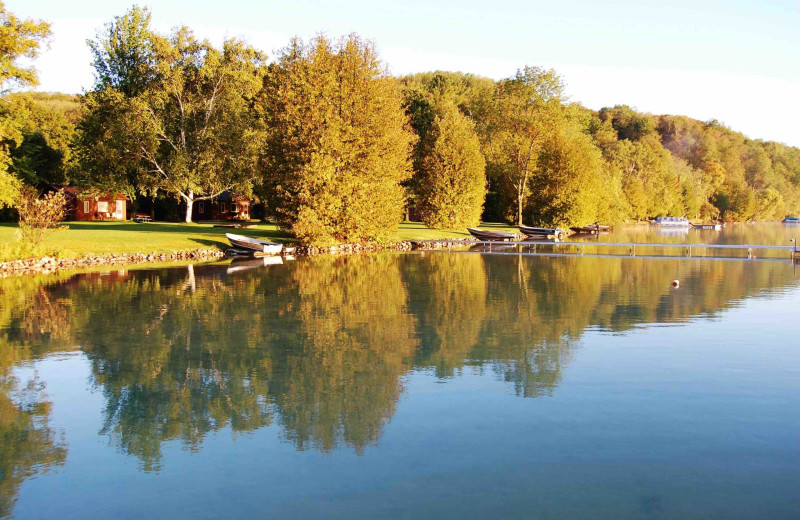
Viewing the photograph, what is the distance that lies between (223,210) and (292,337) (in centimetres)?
7061

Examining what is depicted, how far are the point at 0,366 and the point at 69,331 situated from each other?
3580 millimetres

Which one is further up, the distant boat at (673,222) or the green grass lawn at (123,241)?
the distant boat at (673,222)

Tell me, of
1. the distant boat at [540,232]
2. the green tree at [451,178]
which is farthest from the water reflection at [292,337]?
the green tree at [451,178]

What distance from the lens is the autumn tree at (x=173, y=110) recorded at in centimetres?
5644

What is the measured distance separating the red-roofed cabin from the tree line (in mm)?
3245

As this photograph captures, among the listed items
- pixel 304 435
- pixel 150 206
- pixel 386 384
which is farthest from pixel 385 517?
pixel 150 206

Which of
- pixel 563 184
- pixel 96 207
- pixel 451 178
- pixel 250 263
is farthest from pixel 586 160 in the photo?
pixel 96 207

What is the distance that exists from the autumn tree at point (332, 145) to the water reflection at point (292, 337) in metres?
13.1

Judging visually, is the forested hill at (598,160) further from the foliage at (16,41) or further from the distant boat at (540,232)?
the foliage at (16,41)

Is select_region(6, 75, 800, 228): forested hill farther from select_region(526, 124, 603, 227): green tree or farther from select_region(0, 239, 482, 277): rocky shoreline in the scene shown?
select_region(0, 239, 482, 277): rocky shoreline

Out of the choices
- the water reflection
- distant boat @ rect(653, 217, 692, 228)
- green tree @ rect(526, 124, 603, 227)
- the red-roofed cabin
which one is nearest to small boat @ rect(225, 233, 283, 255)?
the water reflection

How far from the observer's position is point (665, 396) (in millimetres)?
11406

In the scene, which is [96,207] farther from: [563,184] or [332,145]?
[563,184]

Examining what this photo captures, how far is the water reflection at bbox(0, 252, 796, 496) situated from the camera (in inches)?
396
